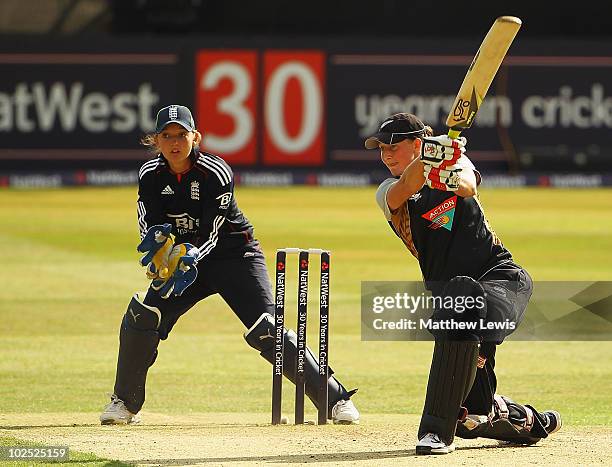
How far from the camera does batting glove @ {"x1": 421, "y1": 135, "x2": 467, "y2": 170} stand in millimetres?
5469

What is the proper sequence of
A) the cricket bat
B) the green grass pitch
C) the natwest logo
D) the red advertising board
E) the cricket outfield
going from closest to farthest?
the cricket bat
the cricket outfield
the green grass pitch
the natwest logo
the red advertising board

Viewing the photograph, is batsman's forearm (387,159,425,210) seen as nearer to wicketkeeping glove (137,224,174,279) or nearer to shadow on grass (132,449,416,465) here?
shadow on grass (132,449,416,465)

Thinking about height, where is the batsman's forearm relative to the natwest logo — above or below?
below

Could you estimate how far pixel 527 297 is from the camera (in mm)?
6020

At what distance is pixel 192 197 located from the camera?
6945mm

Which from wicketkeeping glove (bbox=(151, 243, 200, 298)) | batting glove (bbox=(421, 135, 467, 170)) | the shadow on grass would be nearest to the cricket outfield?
the shadow on grass

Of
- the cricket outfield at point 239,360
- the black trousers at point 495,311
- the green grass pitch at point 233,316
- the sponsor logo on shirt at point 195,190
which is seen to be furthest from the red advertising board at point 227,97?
the black trousers at point 495,311

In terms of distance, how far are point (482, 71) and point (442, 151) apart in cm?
51

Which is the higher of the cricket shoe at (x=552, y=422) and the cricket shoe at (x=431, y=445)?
the cricket shoe at (x=552, y=422)

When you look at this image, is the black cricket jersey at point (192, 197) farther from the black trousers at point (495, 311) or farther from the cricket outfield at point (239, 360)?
the black trousers at point (495, 311)

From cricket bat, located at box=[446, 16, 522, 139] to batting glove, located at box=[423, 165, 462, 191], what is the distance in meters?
0.22

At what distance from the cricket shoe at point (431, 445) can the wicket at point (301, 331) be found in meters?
1.02

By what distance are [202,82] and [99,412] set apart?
15828mm

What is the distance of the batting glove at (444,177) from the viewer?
5.50m
